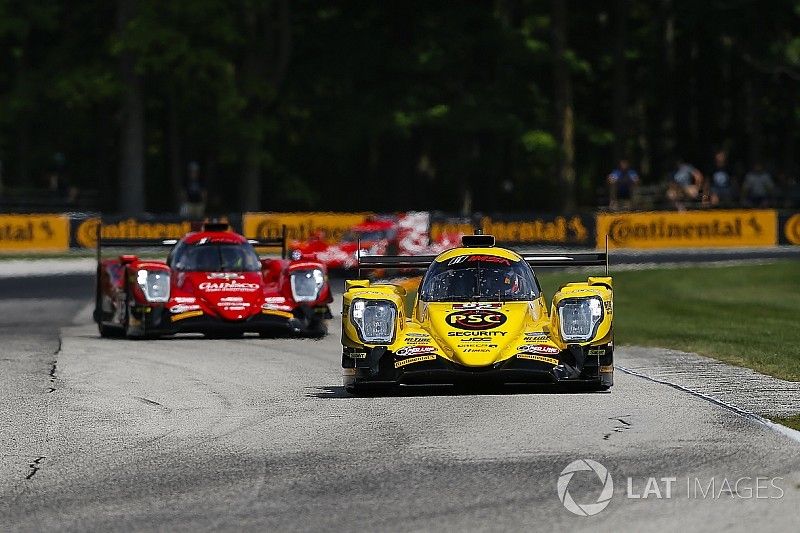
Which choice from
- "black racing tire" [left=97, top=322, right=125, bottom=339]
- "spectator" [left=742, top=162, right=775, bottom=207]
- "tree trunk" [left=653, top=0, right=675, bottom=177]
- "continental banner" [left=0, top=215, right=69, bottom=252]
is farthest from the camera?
"tree trunk" [left=653, top=0, right=675, bottom=177]

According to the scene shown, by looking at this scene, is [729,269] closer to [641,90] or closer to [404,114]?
[404,114]

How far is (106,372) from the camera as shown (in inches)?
658

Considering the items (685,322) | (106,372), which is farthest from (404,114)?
(106,372)

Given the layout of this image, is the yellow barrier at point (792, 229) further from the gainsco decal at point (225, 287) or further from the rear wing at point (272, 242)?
the gainsco decal at point (225, 287)

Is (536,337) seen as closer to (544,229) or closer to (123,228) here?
(544,229)

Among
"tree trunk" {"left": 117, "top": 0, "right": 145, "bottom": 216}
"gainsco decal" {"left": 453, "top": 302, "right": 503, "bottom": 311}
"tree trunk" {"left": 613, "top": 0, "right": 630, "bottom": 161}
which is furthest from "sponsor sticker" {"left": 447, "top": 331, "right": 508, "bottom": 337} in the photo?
"tree trunk" {"left": 613, "top": 0, "right": 630, "bottom": 161}

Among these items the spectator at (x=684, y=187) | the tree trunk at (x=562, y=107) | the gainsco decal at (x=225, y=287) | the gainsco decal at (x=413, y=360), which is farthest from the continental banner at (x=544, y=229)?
the gainsco decal at (x=413, y=360)

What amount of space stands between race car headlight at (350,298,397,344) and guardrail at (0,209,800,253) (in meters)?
28.0

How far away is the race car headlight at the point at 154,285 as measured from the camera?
20.5m

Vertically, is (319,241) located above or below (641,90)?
below

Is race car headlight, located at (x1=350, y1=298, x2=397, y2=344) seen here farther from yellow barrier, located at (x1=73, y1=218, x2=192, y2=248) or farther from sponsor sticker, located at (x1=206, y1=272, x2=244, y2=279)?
yellow barrier, located at (x1=73, y1=218, x2=192, y2=248)

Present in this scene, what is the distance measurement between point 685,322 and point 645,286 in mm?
9270

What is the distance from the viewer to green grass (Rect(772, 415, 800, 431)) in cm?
1194

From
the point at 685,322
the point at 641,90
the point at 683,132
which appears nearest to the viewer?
the point at 685,322
